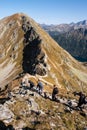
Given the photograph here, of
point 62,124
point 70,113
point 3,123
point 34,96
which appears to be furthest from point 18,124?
point 34,96

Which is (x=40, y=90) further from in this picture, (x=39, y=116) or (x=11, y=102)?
(x=39, y=116)

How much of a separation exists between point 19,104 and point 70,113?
37.7 ft

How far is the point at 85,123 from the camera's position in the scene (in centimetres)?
6181

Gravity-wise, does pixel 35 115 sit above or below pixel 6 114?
below

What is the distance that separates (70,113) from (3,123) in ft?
49.2

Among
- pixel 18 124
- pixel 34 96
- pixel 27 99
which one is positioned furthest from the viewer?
pixel 34 96

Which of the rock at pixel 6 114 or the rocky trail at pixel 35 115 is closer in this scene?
the rocky trail at pixel 35 115

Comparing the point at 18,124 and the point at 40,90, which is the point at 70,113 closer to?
the point at 18,124

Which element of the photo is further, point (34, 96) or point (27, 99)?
point (34, 96)

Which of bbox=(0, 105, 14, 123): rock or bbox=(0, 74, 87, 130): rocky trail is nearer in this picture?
bbox=(0, 74, 87, 130): rocky trail

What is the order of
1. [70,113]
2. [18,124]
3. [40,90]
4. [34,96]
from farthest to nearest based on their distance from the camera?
[40,90], [34,96], [70,113], [18,124]

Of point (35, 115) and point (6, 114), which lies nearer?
point (35, 115)

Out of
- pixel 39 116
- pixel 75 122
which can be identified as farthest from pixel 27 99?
pixel 75 122

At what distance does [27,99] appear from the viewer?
2810 inches
